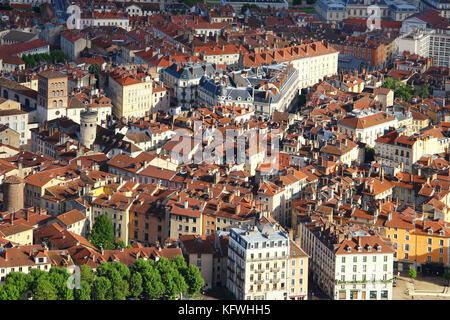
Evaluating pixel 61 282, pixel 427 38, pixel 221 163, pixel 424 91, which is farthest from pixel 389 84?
pixel 61 282

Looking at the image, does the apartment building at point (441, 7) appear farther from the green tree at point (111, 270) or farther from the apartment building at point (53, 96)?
the green tree at point (111, 270)

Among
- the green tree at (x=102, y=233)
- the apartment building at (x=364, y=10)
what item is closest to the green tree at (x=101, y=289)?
the green tree at (x=102, y=233)

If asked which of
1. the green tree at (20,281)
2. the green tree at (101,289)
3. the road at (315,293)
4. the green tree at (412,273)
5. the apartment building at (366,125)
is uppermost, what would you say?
the apartment building at (366,125)

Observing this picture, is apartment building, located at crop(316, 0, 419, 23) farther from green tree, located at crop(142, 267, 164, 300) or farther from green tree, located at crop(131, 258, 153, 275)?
green tree, located at crop(142, 267, 164, 300)

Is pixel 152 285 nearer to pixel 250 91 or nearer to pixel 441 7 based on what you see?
pixel 250 91

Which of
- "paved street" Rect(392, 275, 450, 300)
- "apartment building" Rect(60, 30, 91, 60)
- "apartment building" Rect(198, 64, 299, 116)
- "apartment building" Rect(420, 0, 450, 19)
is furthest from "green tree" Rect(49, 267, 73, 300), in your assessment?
"apartment building" Rect(420, 0, 450, 19)
